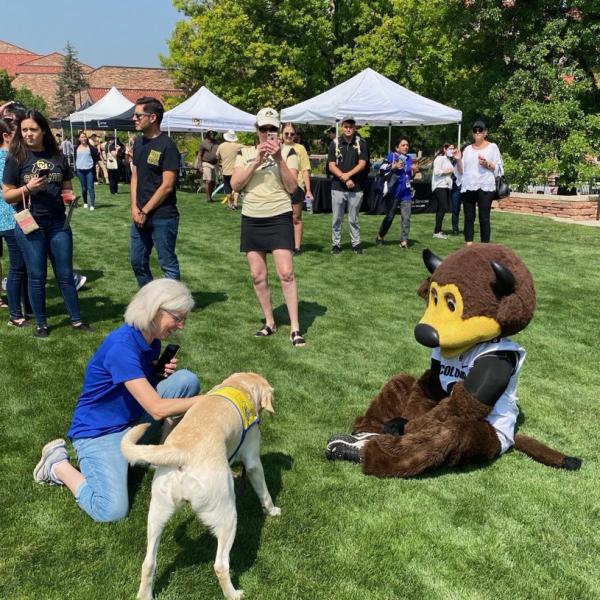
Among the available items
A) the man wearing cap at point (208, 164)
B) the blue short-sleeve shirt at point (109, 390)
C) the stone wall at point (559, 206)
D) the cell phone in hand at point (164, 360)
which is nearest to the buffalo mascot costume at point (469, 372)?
the cell phone in hand at point (164, 360)

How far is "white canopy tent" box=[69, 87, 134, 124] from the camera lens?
899 inches

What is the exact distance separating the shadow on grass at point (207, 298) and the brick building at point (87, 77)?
176 feet

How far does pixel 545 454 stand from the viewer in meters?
3.38

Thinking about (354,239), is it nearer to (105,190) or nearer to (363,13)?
(105,190)

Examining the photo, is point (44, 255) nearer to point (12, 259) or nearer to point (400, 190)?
point (12, 259)

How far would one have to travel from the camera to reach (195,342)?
5.53 metres

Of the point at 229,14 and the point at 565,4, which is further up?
the point at 229,14

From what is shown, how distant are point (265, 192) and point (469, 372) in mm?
2754

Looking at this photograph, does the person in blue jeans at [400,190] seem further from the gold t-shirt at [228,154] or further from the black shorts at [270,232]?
the black shorts at [270,232]

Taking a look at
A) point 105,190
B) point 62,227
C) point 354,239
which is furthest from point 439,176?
point 105,190

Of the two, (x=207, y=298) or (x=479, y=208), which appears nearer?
(x=207, y=298)

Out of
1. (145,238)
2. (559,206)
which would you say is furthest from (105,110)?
(145,238)

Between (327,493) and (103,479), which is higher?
(103,479)

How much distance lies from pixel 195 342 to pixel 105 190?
16.7m
